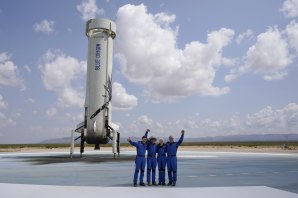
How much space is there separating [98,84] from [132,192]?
1912 cm

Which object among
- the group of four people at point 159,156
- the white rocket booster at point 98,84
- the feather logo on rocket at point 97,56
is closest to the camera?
the group of four people at point 159,156

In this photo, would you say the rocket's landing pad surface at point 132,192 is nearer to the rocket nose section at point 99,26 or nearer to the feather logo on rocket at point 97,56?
the feather logo on rocket at point 97,56

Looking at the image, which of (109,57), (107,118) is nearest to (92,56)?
(109,57)

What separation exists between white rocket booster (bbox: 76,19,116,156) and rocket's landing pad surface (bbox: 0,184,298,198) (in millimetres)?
17330

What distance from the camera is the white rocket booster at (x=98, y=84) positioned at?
26.3 meters

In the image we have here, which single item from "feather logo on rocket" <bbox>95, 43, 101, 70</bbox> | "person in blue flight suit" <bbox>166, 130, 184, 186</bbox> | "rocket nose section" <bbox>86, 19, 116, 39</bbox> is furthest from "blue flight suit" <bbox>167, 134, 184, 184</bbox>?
"rocket nose section" <bbox>86, 19, 116, 39</bbox>

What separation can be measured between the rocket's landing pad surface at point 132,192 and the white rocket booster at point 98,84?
17.3 metres

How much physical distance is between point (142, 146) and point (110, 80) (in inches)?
690

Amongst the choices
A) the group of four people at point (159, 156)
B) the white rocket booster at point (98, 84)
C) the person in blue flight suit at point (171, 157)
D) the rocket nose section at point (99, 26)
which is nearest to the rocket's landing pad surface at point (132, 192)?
the group of four people at point (159, 156)

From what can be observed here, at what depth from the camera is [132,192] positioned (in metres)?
8.26

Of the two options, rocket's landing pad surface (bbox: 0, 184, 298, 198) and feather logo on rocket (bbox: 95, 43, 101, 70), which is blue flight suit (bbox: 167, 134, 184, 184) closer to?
rocket's landing pad surface (bbox: 0, 184, 298, 198)

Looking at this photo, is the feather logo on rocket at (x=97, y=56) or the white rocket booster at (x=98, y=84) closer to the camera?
the white rocket booster at (x=98, y=84)

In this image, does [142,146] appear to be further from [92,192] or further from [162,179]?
[92,192]

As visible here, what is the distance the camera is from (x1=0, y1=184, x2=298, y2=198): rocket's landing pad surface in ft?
25.3
